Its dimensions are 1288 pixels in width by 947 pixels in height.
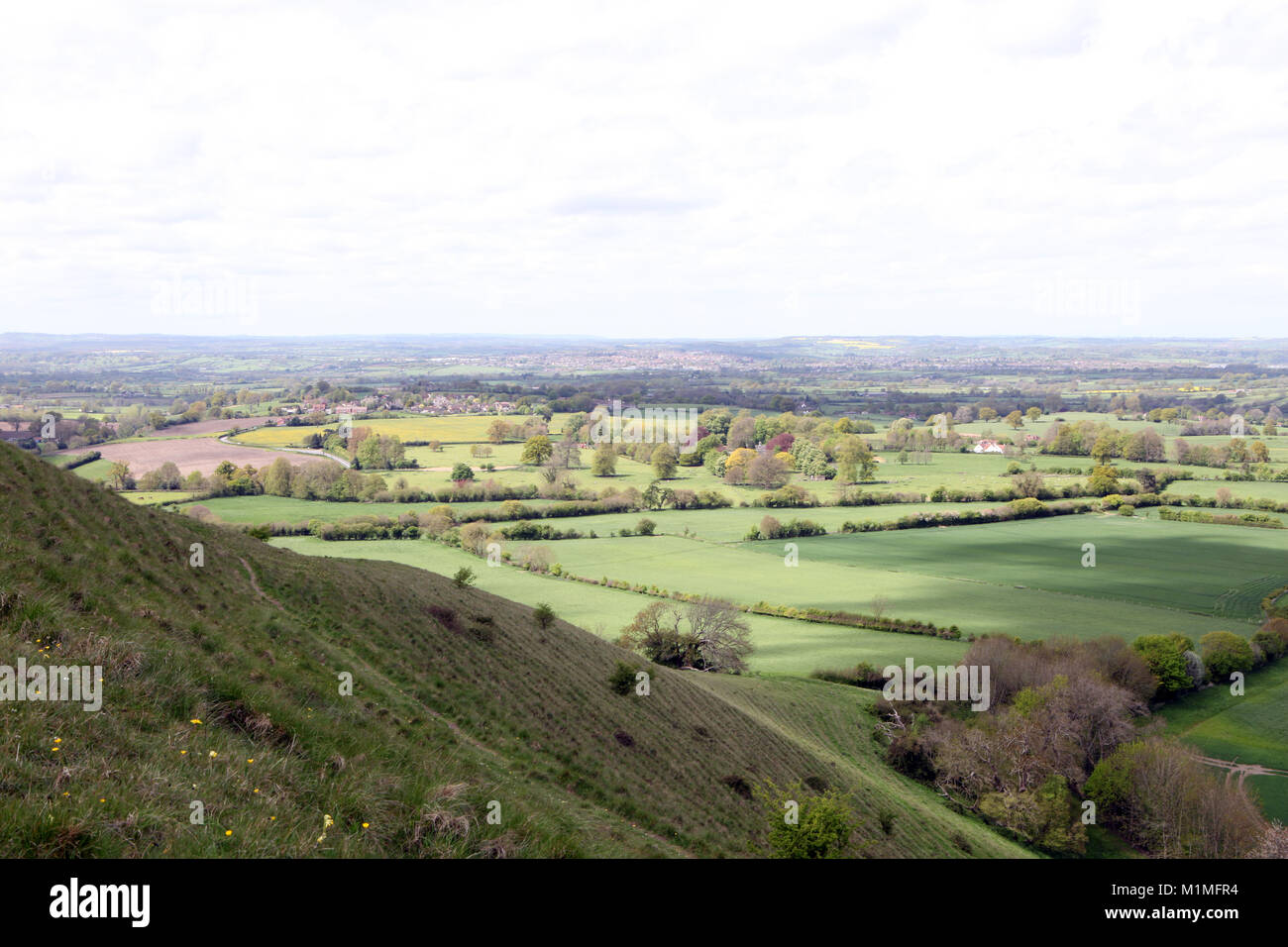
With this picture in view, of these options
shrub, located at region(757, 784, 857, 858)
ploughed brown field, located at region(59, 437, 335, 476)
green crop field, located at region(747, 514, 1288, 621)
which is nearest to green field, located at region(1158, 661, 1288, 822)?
green crop field, located at region(747, 514, 1288, 621)

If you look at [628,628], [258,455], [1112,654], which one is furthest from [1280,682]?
[258,455]

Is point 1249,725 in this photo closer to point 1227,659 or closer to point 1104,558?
point 1227,659

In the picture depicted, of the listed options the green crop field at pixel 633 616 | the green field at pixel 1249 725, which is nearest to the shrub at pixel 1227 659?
the green field at pixel 1249 725

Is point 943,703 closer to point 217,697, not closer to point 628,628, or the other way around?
point 628,628

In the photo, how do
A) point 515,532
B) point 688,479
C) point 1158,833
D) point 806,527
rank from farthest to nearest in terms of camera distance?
1. point 688,479
2. point 806,527
3. point 515,532
4. point 1158,833

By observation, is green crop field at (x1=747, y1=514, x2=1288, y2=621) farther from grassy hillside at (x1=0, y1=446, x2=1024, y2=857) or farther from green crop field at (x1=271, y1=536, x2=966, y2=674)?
grassy hillside at (x1=0, y1=446, x2=1024, y2=857)

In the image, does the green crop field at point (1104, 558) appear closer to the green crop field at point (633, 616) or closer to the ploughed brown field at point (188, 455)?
the green crop field at point (633, 616)
